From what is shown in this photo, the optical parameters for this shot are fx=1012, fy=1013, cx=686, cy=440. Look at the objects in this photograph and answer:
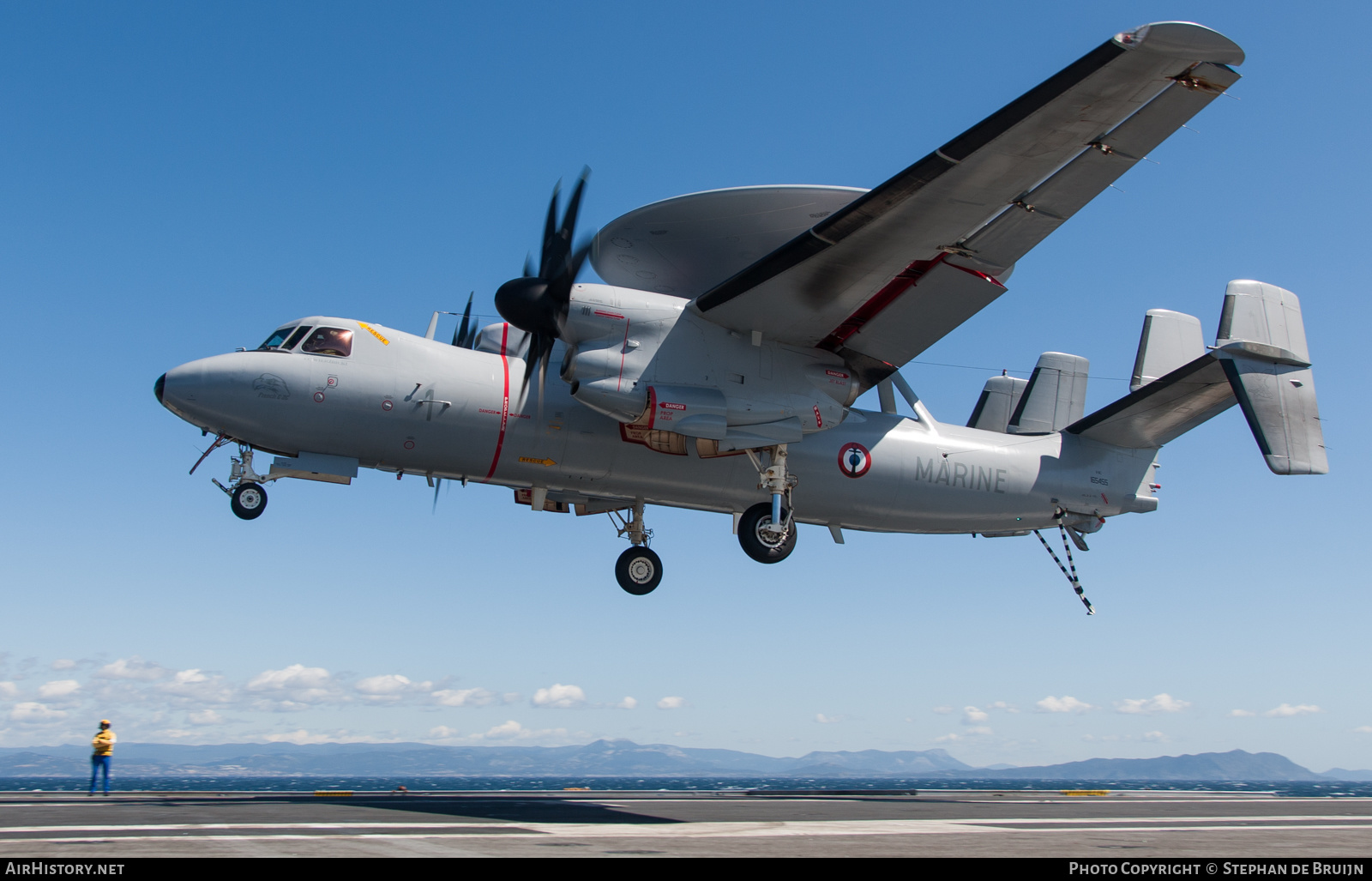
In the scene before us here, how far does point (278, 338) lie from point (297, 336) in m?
0.39

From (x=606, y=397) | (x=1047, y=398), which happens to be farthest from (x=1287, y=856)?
(x=1047, y=398)

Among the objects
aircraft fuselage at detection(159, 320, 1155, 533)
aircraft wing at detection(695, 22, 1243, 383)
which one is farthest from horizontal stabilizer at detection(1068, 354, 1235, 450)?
aircraft wing at detection(695, 22, 1243, 383)

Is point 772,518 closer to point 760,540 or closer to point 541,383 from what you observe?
point 760,540

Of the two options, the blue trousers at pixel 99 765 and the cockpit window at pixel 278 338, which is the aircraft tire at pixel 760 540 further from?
the blue trousers at pixel 99 765

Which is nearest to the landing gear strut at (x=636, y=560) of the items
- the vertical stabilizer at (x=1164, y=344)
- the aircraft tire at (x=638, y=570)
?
the aircraft tire at (x=638, y=570)

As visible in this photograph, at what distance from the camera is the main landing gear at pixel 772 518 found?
17750 millimetres

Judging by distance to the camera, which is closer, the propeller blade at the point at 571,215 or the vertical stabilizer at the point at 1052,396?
the propeller blade at the point at 571,215

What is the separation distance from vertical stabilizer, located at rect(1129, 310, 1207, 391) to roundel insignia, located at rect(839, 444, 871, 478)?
7703 mm

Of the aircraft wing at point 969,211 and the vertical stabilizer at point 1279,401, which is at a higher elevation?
the aircraft wing at point 969,211

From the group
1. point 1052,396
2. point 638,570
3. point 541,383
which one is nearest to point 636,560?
point 638,570

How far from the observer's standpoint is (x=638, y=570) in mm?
20781

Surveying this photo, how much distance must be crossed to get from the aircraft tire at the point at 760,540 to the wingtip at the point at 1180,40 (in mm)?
9466

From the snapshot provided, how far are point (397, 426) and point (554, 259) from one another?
149 inches

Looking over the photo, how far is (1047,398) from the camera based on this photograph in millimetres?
22516
